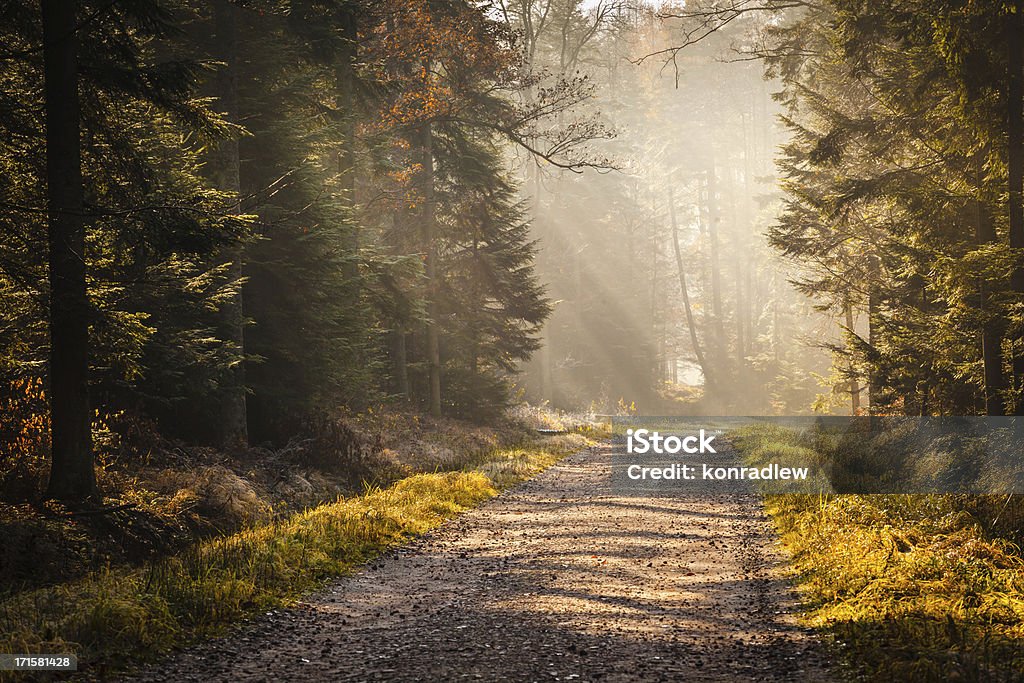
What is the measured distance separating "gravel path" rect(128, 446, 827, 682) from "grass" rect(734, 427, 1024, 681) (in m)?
0.39

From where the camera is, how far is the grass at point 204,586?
604 cm

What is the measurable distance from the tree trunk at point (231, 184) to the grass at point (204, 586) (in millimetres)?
3507

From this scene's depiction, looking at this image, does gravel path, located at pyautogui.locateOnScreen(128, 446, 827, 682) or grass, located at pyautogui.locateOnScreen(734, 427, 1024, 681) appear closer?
grass, located at pyautogui.locateOnScreen(734, 427, 1024, 681)

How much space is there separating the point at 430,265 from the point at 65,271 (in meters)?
17.1

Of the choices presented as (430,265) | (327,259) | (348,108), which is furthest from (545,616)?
(430,265)

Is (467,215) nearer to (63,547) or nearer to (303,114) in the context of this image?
(303,114)

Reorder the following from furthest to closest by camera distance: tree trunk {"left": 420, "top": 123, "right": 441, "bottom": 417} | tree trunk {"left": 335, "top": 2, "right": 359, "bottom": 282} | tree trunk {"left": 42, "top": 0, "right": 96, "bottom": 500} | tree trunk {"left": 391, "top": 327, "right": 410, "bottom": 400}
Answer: tree trunk {"left": 420, "top": 123, "right": 441, "bottom": 417} < tree trunk {"left": 391, "top": 327, "right": 410, "bottom": 400} < tree trunk {"left": 335, "top": 2, "right": 359, "bottom": 282} < tree trunk {"left": 42, "top": 0, "right": 96, "bottom": 500}

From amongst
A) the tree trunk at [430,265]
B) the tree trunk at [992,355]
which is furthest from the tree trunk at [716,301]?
the tree trunk at [992,355]

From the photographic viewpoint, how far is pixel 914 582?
7.35 m

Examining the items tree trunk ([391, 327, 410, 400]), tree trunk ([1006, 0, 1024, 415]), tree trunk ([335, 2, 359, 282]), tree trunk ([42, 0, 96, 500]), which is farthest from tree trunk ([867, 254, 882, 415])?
tree trunk ([42, 0, 96, 500])

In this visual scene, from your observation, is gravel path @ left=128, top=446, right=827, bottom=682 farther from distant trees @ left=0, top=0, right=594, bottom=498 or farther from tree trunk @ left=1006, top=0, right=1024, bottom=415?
tree trunk @ left=1006, top=0, right=1024, bottom=415

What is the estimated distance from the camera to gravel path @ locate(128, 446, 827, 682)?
5895 mm

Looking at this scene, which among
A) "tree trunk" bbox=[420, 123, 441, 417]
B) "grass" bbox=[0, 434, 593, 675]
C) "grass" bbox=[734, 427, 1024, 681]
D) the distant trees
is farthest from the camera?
"tree trunk" bbox=[420, 123, 441, 417]

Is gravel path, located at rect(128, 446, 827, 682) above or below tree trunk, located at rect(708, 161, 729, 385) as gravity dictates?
below
